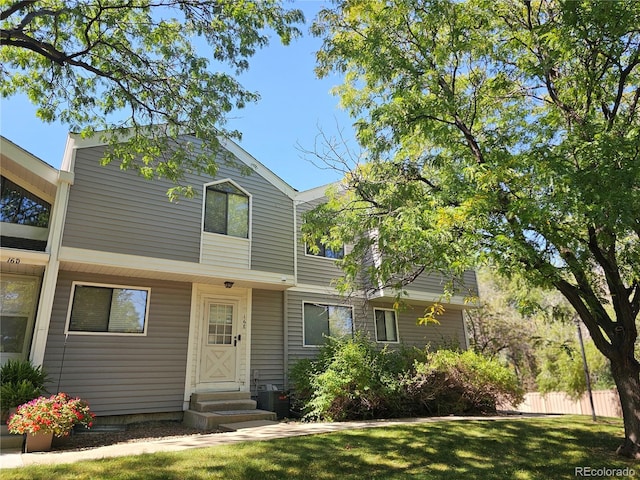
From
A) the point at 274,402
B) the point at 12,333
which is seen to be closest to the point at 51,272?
the point at 12,333

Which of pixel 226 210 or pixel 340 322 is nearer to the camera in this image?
pixel 226 210

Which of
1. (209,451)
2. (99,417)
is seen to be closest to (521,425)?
(209,451)

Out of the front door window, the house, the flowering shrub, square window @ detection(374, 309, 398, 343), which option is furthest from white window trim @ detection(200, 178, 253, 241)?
square window @ detection(374, 309, 398, 343)

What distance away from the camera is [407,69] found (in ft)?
21.5

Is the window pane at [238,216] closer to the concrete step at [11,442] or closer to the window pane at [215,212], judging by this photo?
the window pane at [215,212]

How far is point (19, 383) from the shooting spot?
23.3 feet

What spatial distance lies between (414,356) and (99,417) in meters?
8.05

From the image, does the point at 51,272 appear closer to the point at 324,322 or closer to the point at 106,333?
the point at 106,333

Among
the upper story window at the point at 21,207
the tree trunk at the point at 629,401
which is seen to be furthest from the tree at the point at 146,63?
the tree trunk at the point at 629,401

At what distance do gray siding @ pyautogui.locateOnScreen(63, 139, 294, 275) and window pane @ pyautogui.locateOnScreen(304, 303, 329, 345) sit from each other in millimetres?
1483

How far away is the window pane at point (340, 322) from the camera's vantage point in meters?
12.4

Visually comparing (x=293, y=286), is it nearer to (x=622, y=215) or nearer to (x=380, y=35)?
(x=380, y=35)

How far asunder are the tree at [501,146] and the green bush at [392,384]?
2678mm

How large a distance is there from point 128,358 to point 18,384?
225cm
